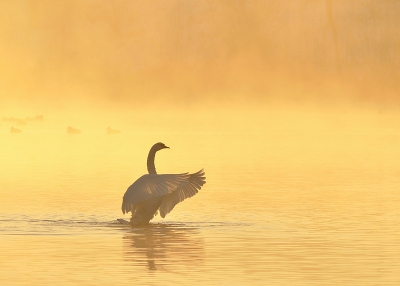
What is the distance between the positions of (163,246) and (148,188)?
443 cm

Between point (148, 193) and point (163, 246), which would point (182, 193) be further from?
point (163, 246)

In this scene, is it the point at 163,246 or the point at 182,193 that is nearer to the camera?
the point at 163,246

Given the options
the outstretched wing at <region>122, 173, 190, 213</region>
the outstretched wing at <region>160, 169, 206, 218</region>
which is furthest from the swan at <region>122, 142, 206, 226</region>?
the outstretched wing at <region>160, 169, 206, 218</region>

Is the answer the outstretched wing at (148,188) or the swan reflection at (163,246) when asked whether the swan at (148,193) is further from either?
the swan reflection at (163,246)

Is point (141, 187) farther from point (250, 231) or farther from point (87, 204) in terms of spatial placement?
point (87, 204)

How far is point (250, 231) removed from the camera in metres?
31.0

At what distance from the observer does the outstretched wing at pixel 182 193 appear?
33.6 m

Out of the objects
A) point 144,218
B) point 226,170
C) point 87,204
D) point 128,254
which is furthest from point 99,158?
point 128,254

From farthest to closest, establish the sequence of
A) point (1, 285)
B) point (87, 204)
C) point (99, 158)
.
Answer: point (99, 158)
point (87, 204)
point (1, 285)

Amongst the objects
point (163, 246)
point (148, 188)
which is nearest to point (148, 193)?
point (148, 188)

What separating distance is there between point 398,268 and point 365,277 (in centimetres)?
139

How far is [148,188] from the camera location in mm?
32094

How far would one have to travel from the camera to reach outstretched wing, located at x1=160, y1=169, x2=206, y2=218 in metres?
33.6

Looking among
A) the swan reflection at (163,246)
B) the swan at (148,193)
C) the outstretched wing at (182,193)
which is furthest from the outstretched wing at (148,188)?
the outstretched wing at (182,193)
